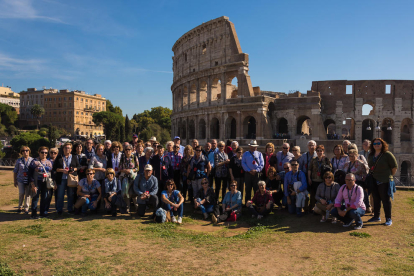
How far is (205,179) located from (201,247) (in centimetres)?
295

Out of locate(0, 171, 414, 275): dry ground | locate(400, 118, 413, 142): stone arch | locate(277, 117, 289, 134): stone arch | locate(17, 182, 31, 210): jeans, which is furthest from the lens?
locate(277, 117, 289, 134): stone arch

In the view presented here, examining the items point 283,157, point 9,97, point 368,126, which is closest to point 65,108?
point 9,97

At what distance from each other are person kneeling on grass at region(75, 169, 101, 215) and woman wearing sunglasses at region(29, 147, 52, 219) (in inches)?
41.4

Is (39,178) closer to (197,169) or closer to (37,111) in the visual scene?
(197,169)

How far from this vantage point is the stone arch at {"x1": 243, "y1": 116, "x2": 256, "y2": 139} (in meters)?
32.9

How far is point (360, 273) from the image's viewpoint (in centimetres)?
565

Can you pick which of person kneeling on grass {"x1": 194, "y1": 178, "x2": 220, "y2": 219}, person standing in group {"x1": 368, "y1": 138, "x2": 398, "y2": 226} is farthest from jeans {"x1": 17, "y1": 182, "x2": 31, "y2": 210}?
person standing in group {"x1": 368, "y1": 138, "x2": 398, "y2": 226}

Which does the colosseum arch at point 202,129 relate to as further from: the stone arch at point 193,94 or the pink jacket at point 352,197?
the pink jacket at point 352,197

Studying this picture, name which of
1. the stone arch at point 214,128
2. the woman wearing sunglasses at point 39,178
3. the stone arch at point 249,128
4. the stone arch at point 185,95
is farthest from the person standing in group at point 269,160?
the stone arch at point 185,95

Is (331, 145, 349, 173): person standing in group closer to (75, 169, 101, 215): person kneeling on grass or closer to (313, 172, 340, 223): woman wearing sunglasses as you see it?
(313, 172, 340, 223): woman wearing sunglasses

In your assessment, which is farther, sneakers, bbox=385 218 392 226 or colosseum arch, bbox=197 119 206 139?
colosseum arch, bbox=197 119 206 139

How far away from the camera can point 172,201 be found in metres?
9.54

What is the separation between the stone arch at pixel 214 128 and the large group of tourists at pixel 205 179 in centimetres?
2523

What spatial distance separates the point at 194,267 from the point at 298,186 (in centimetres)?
474
